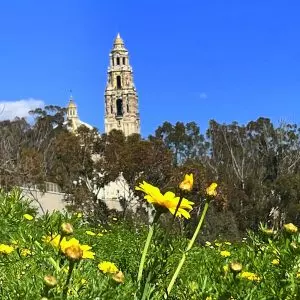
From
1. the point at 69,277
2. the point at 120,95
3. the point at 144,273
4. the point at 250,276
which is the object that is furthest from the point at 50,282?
the point at 120,95

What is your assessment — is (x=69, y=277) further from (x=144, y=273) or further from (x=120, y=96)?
(x=120, y=96)

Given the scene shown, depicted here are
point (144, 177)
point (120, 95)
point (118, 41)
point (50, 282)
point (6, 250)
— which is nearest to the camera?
point (50, 282)

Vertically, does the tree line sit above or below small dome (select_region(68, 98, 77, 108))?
below

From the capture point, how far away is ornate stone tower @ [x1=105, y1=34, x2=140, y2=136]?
75.5 meters

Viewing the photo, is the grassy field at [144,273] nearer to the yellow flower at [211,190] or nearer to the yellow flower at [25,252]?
the yellow flower at [25,252]

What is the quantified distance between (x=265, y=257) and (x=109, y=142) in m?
22.2

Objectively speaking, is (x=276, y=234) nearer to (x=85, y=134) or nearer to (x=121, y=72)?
(x=85, y=134)

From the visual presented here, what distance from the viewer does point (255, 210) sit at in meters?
26.6

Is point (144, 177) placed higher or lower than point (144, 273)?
higher

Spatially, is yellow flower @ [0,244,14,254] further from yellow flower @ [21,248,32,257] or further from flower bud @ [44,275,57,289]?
flower bud @ [44,275,57,289]

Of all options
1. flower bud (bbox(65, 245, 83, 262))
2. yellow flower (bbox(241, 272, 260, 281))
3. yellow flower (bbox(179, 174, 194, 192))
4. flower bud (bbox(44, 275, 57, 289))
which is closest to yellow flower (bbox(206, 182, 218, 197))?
yellow flower (bbox(179, 174, 194, 192))

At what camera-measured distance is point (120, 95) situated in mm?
79062

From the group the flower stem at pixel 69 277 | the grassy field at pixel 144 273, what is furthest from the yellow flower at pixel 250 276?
the flower stem at pixel 69 277

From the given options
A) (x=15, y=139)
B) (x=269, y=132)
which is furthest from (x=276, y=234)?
(x=15, y=139)
